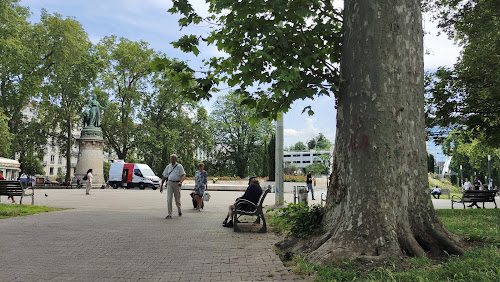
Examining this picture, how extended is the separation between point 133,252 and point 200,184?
7.25 meters

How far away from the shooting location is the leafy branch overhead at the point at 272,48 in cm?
628

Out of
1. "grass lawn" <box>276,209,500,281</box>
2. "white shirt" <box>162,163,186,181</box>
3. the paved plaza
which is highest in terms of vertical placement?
"white shirt" <box>162,163,186,181</box>

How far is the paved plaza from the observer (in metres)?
4.84

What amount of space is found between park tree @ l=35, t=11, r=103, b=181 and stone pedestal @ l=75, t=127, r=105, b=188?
534cm

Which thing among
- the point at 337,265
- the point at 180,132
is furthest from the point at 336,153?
the point at 180,132

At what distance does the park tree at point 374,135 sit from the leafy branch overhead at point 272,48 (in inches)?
1.4

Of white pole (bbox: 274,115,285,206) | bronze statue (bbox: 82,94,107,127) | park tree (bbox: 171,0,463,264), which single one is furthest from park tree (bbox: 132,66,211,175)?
park tree (bbox: 171,0,463,264)

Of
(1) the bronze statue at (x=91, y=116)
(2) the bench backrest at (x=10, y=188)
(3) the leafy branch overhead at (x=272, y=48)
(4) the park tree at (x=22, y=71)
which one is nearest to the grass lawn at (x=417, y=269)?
(3) the leafy branch overhead at (x=272, y=48)

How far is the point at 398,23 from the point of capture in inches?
227

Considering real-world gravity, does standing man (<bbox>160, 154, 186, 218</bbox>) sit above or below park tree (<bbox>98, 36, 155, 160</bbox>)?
below

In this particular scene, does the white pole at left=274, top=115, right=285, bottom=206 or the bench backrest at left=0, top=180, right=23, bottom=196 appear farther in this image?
the white pole at left=274, top=115, right=285, bottom=206

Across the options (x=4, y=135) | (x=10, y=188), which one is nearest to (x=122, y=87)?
(x=4, y=135)

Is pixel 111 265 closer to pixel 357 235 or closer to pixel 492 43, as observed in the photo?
pixel 357 235

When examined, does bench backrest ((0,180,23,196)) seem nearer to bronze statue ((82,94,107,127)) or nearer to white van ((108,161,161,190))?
white van ((108,161,161,190))
